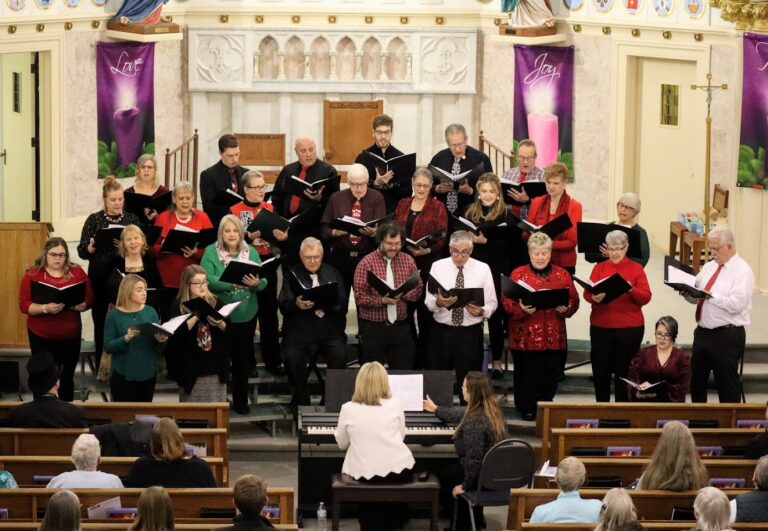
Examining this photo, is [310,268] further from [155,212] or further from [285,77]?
[285,77]

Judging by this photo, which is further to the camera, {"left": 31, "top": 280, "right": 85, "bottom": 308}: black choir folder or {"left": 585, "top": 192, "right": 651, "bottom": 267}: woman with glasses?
{"left": 585, "top": 192, "right": 651, "bottom": 267}: woman with glasses

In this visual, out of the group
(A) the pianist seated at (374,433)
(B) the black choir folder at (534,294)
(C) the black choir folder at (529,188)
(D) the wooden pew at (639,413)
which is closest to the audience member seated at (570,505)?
(A) the pianist seated at (374,433)

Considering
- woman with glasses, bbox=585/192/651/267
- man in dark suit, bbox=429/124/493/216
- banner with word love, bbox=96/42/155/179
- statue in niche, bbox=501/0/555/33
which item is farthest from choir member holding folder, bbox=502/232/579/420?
banner with word love, bbox=96/42/155/179

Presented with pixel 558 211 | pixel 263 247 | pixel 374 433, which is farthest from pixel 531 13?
pixel 374 433

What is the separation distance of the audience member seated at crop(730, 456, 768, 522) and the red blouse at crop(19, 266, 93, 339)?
16.9ft

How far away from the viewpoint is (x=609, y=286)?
10.6m

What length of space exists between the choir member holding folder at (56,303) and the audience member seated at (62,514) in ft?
12.0

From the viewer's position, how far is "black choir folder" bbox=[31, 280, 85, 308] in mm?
10734

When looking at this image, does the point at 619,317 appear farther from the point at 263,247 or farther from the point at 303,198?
the point at 263,247

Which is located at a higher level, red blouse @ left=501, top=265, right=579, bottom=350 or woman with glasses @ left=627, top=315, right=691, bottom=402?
red blouse @ left=501, top=265, right=579, bottom=350

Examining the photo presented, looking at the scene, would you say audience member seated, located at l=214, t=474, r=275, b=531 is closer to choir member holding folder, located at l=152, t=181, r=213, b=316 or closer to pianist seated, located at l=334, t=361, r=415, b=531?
pianist seated, located at l=334, t=361, r=415, b=531

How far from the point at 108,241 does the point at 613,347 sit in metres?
Result: 3.84

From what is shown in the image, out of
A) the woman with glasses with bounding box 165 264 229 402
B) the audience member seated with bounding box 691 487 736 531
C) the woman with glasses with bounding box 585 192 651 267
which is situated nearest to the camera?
the audience member seated with bounding box 691 487 736 531

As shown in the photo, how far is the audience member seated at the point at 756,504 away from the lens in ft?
26.6
